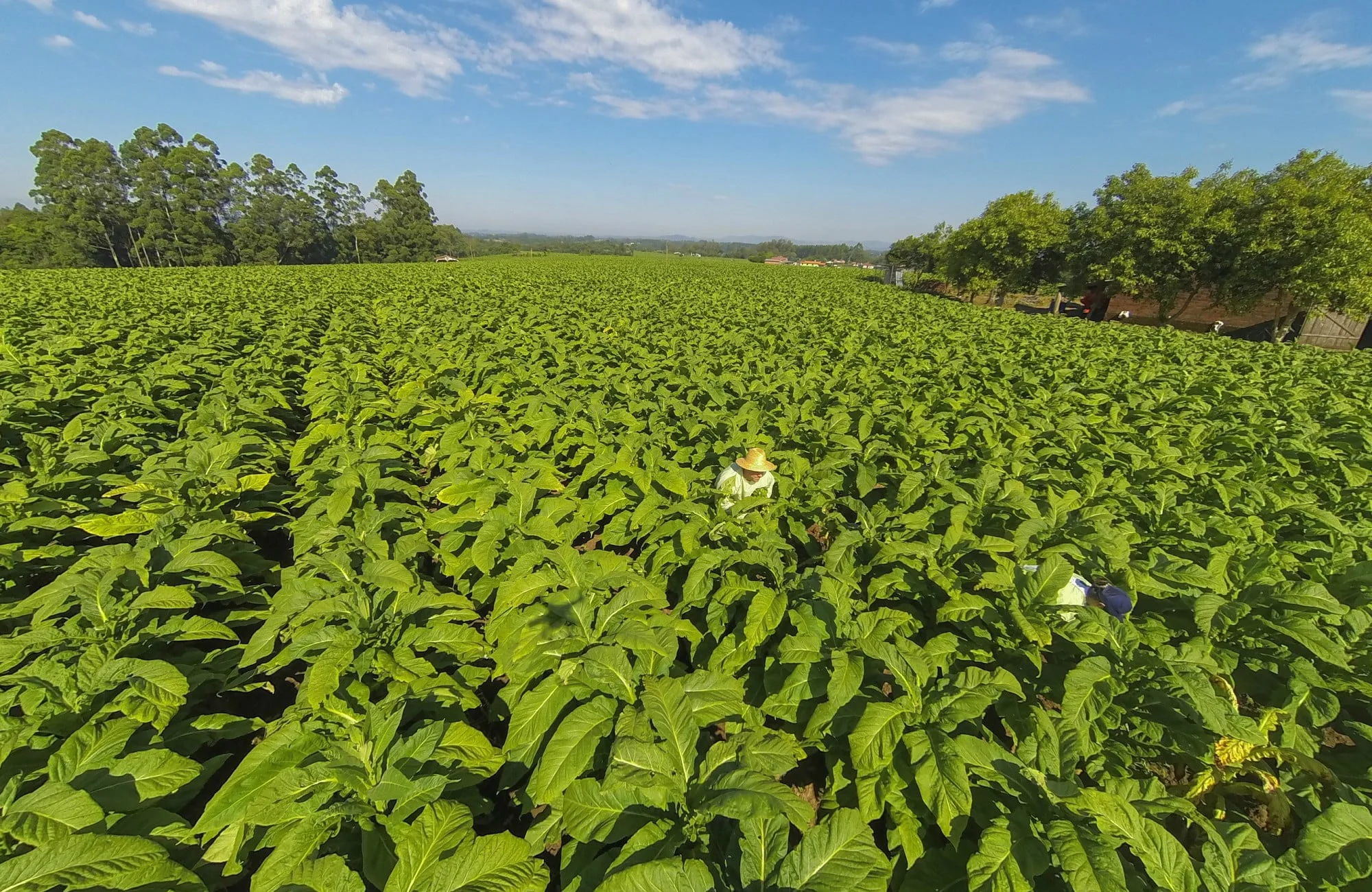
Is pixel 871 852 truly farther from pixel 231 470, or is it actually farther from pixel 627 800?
pixel 231 470

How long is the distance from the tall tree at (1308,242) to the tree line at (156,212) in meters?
94.3

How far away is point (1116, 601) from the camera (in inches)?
132

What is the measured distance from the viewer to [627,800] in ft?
6.53

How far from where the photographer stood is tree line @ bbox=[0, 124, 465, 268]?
57688 millimetres

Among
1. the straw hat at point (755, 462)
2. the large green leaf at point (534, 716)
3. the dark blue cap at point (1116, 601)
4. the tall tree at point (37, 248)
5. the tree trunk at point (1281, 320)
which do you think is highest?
the tall tree at point (37, 248)

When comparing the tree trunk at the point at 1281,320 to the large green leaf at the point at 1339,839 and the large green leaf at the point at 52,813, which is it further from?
the large green leaf at the point at 52,813

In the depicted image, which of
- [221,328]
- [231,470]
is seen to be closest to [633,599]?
[231,470]

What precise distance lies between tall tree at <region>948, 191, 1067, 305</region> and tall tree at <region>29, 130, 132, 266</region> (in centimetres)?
9347

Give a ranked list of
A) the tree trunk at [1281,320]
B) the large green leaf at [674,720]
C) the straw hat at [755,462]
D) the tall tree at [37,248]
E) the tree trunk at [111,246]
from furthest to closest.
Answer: the tree trunk at [111,246]
the tall tree at [37,248]
the tree trunk at [1281,320]
the straw hat at [755,462]
the large green leaf at [674,720]

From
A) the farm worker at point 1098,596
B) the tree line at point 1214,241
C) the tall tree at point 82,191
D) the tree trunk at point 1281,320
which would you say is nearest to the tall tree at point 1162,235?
the tree line at point 1214,241

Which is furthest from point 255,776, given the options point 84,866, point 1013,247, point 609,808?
point 1013,247

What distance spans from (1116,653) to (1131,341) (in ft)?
59.8

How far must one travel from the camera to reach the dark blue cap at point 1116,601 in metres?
3.29

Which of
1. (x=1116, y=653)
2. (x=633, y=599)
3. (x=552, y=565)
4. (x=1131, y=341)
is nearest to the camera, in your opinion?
(x=1116, y=653)
